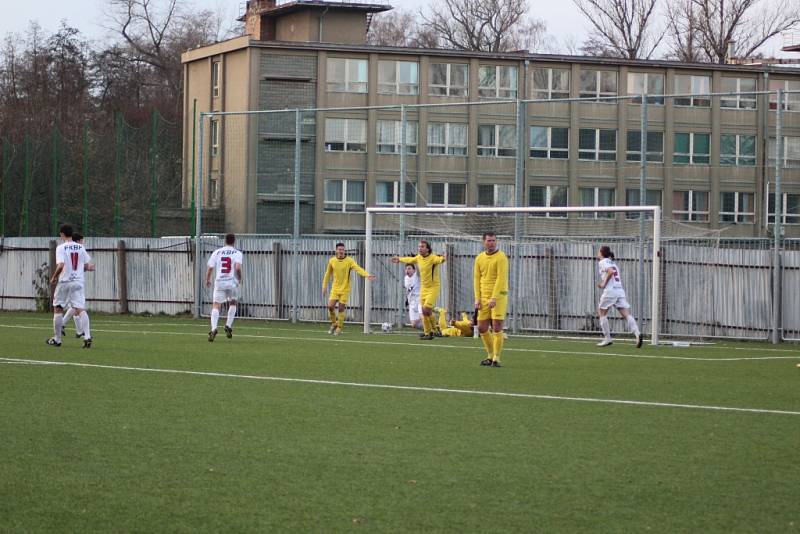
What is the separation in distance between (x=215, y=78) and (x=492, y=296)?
4584 cm

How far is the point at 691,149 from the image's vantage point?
97.7ft

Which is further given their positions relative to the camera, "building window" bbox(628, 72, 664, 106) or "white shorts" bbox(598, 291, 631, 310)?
"building window" bbox(628, 72, 664, 106)

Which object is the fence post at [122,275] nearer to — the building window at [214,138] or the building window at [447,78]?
the building window at [214,138]

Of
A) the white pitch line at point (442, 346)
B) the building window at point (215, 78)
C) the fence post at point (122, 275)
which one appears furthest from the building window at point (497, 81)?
the white pitch line at point (442, 346)

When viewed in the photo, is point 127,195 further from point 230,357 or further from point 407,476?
point 407,476

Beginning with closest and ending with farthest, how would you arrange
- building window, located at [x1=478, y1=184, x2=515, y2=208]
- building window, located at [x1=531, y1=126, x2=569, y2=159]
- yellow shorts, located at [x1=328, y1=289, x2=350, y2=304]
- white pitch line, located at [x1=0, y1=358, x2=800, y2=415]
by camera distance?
white pitch line, located at [x1=0, y1=358, x2=800, y2=415] < yellow shorts, located at [x1=328, y1=289, x2=350, y2=304] < building window, located at [x1=531, y1=126, x2=569, y2=159] < building window, located at [x1=478, y1=184, x2=515, y2=208]

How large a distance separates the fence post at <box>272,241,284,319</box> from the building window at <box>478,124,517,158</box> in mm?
5688

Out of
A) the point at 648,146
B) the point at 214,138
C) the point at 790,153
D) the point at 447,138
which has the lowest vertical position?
the point at 790,153

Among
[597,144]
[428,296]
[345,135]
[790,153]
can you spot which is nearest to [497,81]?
[345,135]

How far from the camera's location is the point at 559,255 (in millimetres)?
29578

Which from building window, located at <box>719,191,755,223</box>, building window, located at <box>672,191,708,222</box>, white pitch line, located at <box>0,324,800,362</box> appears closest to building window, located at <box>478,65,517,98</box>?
building window, located at <box>672,191,708,222</box>

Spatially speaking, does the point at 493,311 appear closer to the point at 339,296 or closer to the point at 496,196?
the point at 339,296

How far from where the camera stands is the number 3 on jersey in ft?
78.9

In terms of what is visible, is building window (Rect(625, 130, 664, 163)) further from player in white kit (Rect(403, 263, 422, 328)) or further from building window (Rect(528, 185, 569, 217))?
player in white kit (Rect(403, 263, 422, 328))
